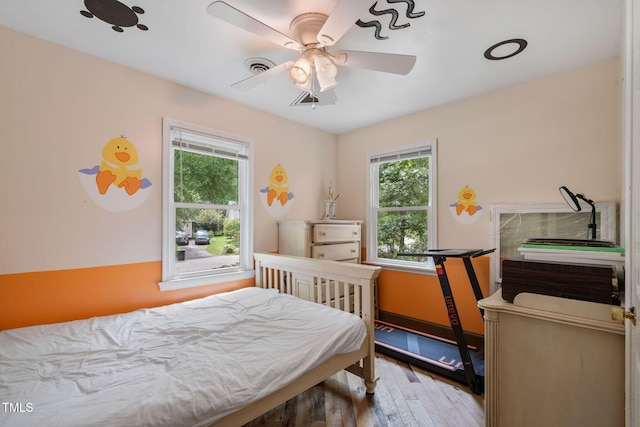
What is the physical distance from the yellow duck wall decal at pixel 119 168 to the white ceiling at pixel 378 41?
64cm

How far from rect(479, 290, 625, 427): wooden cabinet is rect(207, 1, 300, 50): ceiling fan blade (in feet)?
5.33

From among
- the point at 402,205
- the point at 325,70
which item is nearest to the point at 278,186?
the point at 402,205

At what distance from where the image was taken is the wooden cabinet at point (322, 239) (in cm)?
284

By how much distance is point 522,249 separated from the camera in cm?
125

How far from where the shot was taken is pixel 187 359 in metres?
1.36

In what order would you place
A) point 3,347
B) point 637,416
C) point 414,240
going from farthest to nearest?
point 414,240, point 3,347, point 637,416

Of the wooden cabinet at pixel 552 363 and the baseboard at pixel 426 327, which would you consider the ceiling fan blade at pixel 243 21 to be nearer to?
the wooden cabinet at pixel 552 363

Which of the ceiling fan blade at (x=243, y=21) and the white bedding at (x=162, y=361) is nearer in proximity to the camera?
the white bedding at (x=162, y=361)

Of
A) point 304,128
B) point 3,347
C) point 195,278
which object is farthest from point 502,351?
point 304,128

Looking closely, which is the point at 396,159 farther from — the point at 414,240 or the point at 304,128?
the point at 304,128

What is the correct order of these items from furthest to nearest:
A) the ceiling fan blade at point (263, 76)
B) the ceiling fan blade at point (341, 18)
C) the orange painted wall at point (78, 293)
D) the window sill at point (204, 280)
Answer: the window sill at point (204, 280) < the orange painted wall at point (78, 293) < the ceiling fan blade at point (263, 76) < the ceiling fan blade at point (341, 18)

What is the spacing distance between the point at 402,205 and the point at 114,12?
2916 mm

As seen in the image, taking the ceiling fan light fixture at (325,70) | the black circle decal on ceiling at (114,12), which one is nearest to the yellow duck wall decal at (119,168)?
the black circle decal on ceiling at (114,12)

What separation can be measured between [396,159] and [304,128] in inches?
46.7
